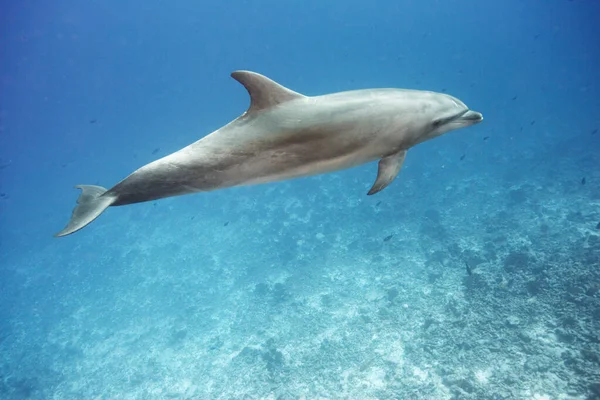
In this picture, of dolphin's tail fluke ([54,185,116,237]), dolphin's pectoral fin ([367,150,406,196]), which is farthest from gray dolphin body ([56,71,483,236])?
dolphin's pectoral fin ([367,150,406,196])

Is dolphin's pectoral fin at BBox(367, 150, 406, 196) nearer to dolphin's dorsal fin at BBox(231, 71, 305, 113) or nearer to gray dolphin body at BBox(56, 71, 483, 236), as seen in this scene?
gray dolphin body at BBox(56, 71, 483, 236)

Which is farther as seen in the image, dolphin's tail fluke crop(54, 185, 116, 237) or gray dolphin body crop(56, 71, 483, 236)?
gray dolphin body crop(56, 71, 483, 236)

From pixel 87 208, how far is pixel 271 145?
2005 mm

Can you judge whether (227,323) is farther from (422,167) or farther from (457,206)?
(422,167)

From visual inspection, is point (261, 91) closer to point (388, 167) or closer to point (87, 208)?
point (388, 167)

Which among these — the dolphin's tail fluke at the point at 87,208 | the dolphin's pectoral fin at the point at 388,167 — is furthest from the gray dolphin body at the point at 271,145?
the dolphin's pectoral fin at the point at 388,167

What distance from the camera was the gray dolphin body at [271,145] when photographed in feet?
10.9

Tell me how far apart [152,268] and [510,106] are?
4620cm

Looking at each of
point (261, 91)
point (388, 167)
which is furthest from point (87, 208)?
point (388, 167)

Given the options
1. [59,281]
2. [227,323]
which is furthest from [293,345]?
[59,281]

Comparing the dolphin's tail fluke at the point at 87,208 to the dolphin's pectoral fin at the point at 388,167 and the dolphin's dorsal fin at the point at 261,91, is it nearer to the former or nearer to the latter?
the dolphin's dorsal fin at the point at 261,91

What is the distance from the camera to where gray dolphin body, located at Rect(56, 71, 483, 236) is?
3.32 m

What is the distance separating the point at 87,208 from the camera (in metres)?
3.46

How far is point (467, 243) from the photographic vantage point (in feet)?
49.3
